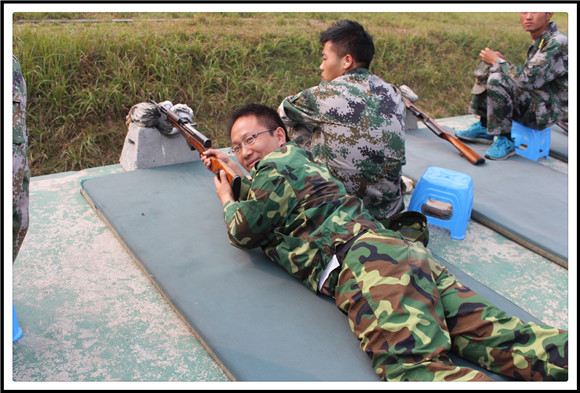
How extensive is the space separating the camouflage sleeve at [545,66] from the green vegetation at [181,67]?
267cm

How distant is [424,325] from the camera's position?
2.12 meters

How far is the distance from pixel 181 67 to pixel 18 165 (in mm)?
4725

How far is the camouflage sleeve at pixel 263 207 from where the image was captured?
104 inches

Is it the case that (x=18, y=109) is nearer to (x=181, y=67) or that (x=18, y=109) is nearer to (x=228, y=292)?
(x=228, y=292)

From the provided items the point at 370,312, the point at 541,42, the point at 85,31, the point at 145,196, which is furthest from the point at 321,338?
the point at 85,31

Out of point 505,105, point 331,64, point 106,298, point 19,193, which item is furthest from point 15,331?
point 505,105

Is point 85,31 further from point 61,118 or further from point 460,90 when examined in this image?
point 460,90

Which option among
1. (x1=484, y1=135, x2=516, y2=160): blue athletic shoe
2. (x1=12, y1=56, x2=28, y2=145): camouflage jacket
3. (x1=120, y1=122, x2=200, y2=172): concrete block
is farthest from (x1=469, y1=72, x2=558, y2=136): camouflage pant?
(x1=12, y1=56, x2=28, y2=145): camouflage jacket

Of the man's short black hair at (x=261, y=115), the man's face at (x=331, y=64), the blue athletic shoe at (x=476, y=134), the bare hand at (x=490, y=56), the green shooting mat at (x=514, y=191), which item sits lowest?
the green shooting mat at (x=514, y=191)

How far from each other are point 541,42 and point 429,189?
241 centimetres

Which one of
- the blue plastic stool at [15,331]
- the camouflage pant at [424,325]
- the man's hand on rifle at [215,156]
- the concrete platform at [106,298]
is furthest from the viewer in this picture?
the man's hand on rifle at [215,156]

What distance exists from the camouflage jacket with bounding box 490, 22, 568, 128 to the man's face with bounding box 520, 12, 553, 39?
0.06m

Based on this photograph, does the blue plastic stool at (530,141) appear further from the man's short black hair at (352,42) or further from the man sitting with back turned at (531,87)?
the man's short black hair at (352,42)

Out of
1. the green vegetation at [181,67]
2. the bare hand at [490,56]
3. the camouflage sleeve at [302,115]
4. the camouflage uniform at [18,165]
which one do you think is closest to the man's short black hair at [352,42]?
the camouflage sleeve at [302,115]
